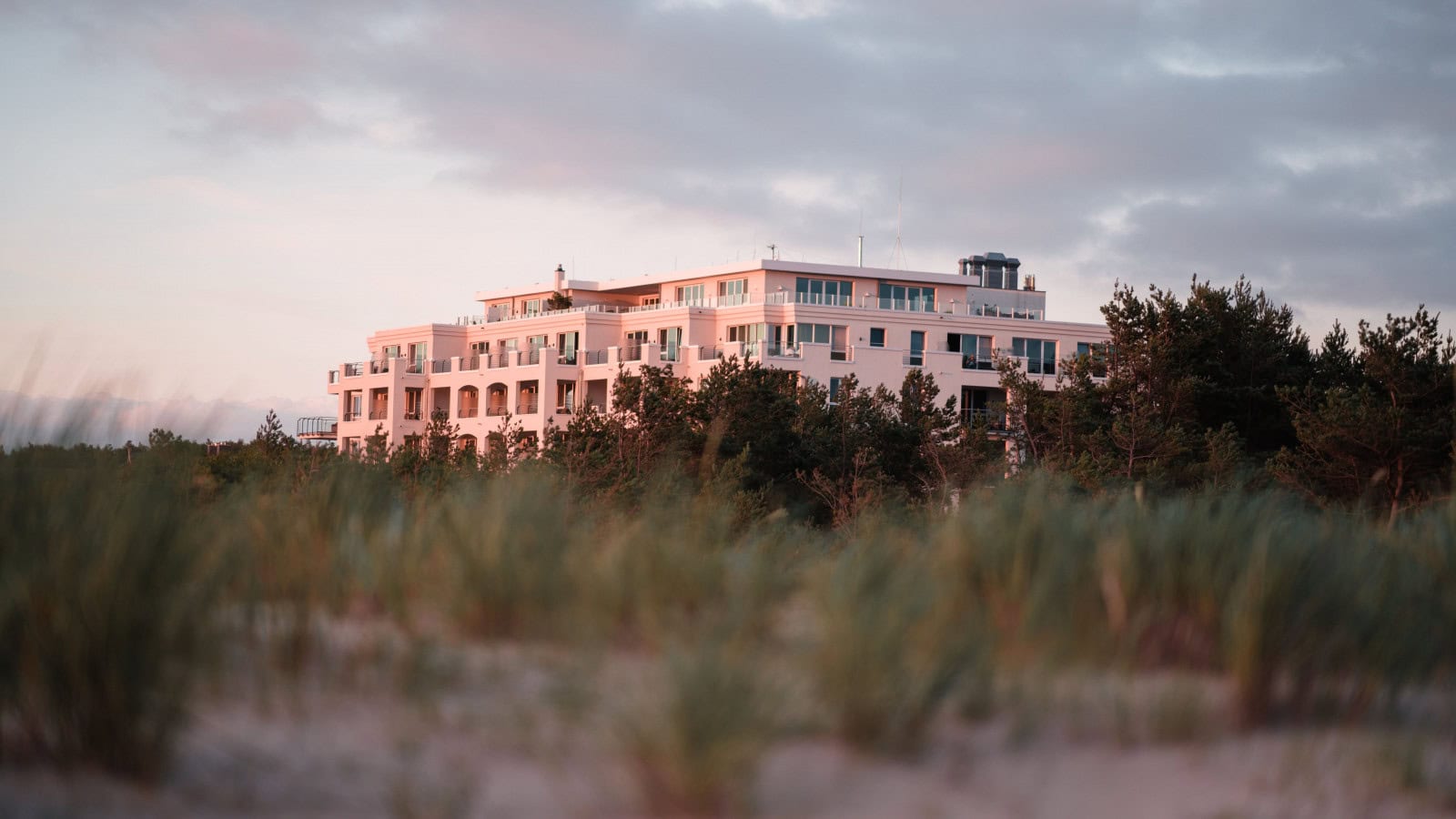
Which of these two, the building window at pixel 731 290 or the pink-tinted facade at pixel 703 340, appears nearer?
the pink-tinted facade at pixel 703 340

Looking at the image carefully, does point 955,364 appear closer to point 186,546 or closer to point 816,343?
point 816,343

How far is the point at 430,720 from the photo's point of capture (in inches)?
170

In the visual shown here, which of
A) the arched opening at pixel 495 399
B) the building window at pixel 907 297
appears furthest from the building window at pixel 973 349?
the arched opening at pixel 495 399

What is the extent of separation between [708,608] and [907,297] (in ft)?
249

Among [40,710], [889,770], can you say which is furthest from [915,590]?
[40,710]

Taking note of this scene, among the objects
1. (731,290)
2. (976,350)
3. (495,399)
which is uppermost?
(731,290)

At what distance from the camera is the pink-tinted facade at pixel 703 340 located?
67812mm

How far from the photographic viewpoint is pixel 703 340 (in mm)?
72688

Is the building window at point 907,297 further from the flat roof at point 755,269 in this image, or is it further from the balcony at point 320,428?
the balcony at point 320,428

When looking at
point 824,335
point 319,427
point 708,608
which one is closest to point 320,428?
point 319,427

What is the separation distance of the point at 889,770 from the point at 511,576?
175 centimetres

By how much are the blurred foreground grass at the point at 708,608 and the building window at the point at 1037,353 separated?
66723mm

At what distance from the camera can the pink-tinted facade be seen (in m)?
67.8

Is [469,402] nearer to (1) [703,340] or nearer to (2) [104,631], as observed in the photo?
(1) [703,340]
